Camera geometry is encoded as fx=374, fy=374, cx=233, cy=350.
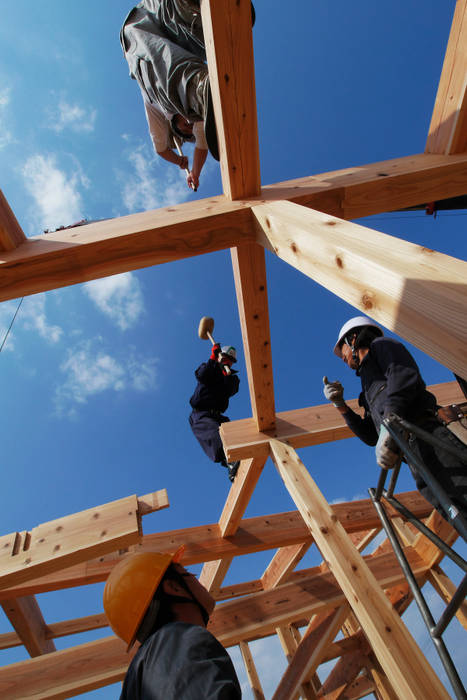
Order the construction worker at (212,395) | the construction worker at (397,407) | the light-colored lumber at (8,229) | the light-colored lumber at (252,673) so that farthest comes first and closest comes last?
the light-colored lumber at (252,673), the construction worker at (212,395), the construction worker at (397,407), the light-colored lumber at (8,229)

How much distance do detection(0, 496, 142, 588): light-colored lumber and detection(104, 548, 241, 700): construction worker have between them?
Answer: 99cm

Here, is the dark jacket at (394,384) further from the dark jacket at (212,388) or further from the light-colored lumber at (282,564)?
Result: the light-colored lumber at (282,564)

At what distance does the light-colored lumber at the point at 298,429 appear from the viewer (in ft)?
11.0

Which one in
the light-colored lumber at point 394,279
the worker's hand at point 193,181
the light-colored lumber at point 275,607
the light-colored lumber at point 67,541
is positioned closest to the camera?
the light-colored lumber at point 394,279

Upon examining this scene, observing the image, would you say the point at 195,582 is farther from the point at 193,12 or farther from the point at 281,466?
the point at 193,12

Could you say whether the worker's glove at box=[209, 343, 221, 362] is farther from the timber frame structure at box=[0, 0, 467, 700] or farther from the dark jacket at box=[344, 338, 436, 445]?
the dark jacket at box=[344, 338, 436, 445]

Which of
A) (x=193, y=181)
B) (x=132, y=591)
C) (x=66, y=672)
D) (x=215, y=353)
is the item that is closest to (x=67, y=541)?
(x=66, y=672)

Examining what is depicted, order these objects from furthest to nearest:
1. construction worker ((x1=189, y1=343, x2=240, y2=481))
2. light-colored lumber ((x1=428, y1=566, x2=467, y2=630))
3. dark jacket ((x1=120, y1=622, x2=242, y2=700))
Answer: construction worker ((x1=189, y1=343, x2=240, y2=481))
light-colored lumber ((x1=428, y1=566, x2=467, y2=630))
dark jacket ((x1=120, y1=622, x2=242, y2=700))

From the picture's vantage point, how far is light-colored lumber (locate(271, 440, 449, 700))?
5.86 ft

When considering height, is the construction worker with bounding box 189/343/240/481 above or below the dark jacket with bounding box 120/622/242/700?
above

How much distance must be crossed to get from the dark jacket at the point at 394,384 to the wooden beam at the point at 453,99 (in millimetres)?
1289

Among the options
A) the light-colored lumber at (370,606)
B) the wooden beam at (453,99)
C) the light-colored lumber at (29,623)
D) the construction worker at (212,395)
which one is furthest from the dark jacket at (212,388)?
the wooden beam at (453,99)

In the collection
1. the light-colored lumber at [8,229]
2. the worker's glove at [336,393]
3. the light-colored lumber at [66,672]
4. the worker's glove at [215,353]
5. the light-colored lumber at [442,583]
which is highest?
the worker's glove at [215,353]

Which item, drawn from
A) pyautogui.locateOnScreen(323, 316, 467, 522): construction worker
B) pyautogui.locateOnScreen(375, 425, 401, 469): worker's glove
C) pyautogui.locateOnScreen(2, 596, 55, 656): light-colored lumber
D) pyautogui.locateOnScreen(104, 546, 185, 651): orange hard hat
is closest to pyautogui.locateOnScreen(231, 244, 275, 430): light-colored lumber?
pyautogui.locateOnScreen(323, 316, 467, 522): construction worker
